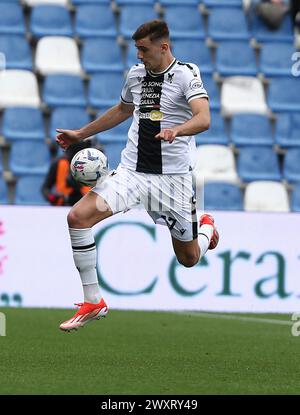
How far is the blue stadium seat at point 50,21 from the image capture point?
1778 cm

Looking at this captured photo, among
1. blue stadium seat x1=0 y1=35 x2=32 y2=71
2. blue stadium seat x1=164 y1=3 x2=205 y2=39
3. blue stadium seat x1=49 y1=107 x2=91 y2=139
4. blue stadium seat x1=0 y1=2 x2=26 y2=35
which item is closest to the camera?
blue stadium seat x1=49 y1=107 x2=91 y2=139

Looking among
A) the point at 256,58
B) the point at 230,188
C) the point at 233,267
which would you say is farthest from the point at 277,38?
the point at 233,267

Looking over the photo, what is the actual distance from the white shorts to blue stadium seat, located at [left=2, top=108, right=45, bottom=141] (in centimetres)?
784

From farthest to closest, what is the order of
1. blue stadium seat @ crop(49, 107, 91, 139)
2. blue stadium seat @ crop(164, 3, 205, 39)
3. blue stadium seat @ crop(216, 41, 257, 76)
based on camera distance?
blue stadium seat @ crop(164, 3, 205, 39) → blue stadium seat @ crop(216, 41, 257, 76) → blue stadium seat @ crop(49, 107, 91, 139)

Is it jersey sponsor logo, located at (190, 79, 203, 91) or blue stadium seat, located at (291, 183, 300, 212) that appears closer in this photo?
jersey sponsor logo, located at (190, 79, 203, 91)

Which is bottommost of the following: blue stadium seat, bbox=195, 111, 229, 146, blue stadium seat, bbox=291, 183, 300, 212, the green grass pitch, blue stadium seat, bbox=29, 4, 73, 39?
the green grass pitch

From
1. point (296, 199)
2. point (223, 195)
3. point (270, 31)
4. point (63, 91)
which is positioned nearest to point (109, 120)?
point (223, 195)

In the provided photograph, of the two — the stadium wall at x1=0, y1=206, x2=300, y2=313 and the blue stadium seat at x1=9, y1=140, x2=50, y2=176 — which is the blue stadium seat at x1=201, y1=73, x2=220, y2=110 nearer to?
the blue stadium seat at x1=9, y1=140, x2=50, y2=176

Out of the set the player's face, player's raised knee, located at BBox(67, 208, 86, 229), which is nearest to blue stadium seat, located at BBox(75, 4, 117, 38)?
the player's face

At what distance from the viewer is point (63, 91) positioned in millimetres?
17234

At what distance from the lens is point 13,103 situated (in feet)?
55.0

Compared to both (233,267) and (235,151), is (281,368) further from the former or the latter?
(235,151)

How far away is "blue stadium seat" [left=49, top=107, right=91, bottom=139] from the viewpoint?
54.3 ft

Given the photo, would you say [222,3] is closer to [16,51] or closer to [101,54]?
[101,54]
